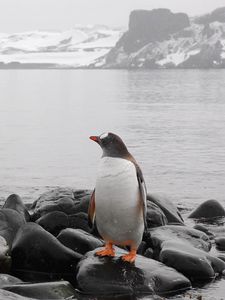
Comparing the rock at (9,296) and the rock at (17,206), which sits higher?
the rock at (9,296)

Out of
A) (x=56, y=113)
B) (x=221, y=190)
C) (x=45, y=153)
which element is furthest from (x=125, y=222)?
(x=56, y=113)

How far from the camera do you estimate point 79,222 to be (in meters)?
11.0

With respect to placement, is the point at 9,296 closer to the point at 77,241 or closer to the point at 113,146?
the point at 113,146

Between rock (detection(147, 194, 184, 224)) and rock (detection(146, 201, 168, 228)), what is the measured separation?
604 mm

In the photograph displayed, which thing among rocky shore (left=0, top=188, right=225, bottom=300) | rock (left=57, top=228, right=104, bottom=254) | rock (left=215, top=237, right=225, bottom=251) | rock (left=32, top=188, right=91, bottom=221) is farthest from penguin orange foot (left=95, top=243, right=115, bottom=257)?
rock (left=32, top=188, right=91, bottom=221)

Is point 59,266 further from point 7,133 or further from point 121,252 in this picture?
point 7,133

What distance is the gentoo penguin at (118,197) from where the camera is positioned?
27.7 ft

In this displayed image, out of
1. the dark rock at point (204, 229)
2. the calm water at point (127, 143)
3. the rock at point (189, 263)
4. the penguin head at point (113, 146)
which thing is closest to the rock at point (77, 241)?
the rock at point (189, 263)

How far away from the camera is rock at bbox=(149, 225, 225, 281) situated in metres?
9.20

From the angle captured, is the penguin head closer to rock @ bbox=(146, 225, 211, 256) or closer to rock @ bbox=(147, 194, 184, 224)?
rock @ bbox=(146, 225, 211, 256)

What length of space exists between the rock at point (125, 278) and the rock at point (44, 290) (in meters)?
0.47

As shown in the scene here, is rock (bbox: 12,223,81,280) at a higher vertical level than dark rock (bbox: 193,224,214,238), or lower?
higher

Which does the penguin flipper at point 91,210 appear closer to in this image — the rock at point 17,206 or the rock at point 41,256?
the rock at point 41,256

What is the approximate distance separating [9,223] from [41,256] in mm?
1095
